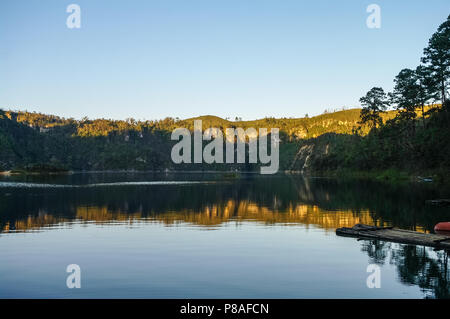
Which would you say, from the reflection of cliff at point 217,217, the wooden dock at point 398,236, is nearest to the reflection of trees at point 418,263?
the wooden dock at point 398,236

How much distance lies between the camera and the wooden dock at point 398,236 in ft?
93.9

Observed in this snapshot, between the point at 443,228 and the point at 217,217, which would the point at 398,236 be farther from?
the point at 217,217

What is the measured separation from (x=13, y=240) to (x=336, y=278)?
2695 cm

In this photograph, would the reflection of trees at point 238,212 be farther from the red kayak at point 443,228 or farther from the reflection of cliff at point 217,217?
the red kayak at point 443,228

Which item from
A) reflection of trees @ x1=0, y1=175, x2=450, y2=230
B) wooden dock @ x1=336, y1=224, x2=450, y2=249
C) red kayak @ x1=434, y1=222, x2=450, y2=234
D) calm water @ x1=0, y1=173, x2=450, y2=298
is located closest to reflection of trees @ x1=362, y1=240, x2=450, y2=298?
calm water @ x1=0, y1=173, x2=450, y2=298

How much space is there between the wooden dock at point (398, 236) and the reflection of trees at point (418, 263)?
18.6 inches

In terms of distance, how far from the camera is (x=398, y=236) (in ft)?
103

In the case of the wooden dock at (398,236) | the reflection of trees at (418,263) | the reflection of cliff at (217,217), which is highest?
the wooden dock at (398,236)

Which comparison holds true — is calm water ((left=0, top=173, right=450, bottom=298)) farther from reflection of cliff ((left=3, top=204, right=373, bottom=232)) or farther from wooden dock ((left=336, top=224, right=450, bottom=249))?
wooden dock ((left=336, top=224, right=450, bottom=249))

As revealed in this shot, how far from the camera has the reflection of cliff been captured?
43.7 metres

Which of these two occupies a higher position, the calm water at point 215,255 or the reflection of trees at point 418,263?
the reflection of trees at point 418,263

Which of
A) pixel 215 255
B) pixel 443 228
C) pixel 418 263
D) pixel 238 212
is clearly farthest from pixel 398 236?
pixel 238 212

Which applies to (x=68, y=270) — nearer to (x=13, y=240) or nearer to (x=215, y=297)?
(x=215, y=297)
